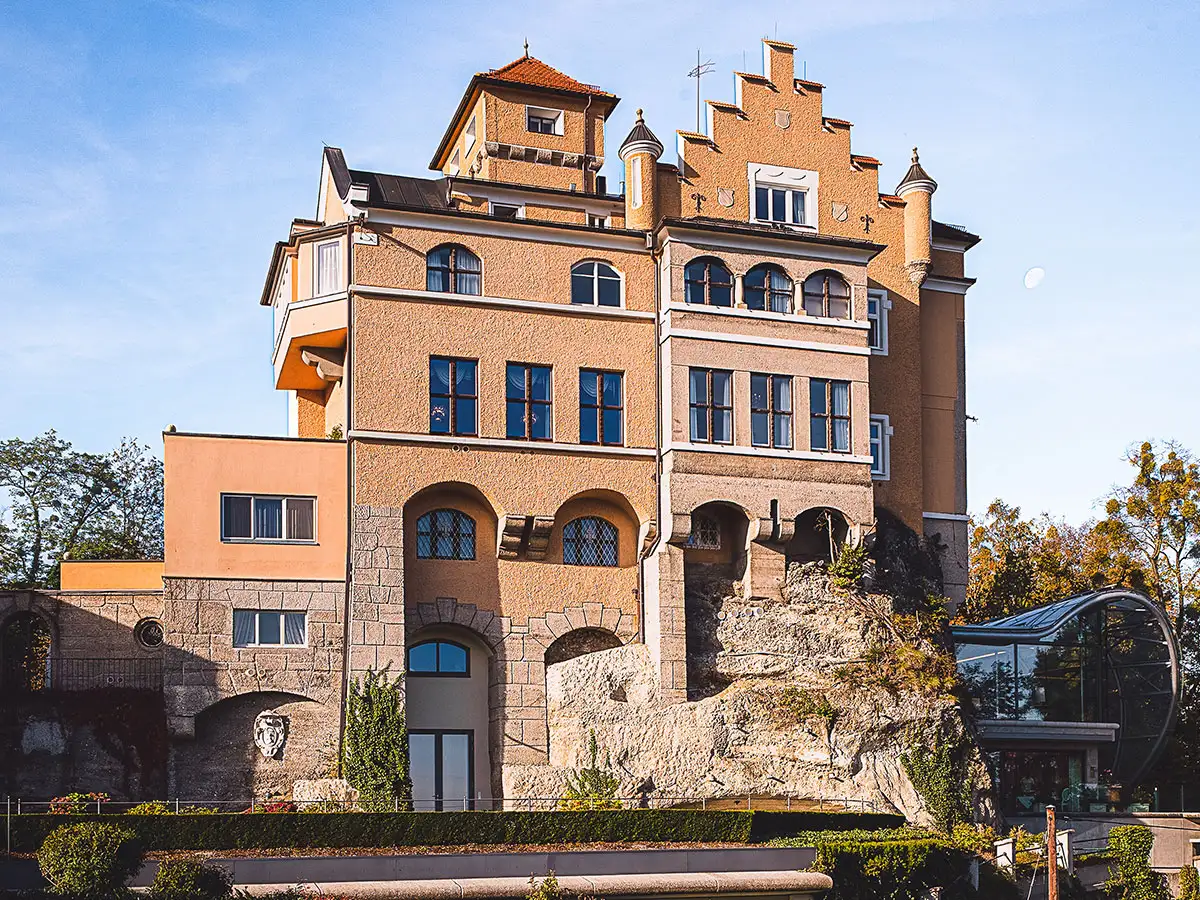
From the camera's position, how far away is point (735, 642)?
3969 cm

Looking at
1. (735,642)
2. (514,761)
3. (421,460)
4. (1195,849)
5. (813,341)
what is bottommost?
(1195,849)

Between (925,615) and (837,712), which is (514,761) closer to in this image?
Answer: (837,712)

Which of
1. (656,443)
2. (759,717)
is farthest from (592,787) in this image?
(656,443)

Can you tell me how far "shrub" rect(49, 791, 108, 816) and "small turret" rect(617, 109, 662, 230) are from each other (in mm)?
19727

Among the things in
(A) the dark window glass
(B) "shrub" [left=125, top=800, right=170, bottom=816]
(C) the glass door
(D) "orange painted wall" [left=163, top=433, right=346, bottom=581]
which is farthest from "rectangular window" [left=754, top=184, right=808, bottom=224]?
(B) "shrub" [left=125, top=800, right=170, bottom=816]

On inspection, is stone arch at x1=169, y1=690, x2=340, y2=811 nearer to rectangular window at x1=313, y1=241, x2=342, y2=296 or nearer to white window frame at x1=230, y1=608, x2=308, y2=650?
white window frame at x1=230, y1=608, x2=308, y2=650

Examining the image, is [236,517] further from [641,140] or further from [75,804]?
[641,140]

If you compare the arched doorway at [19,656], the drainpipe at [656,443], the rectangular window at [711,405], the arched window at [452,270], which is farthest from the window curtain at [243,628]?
the rectangular window at [711,405]

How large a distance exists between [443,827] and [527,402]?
39.5 ft

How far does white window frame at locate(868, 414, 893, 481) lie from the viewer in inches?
1745

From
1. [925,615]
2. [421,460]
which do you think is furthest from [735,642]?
[421,460]

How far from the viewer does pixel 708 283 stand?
41688mm

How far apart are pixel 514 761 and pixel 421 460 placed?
7.54 m

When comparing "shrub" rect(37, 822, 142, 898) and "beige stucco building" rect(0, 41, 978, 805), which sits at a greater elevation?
"beige stucco building" rect(0, 41, 978, 805)
